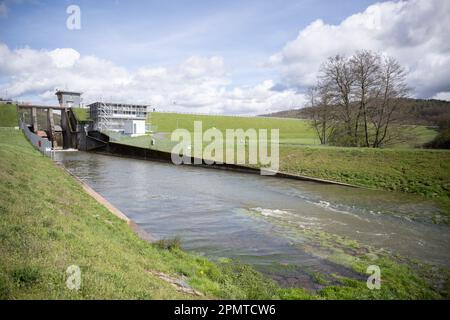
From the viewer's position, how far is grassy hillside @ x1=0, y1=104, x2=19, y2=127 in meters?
76.8

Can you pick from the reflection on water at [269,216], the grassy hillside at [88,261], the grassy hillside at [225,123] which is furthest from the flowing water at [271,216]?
the grassy hillside at [225,123]

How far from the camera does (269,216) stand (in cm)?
1731

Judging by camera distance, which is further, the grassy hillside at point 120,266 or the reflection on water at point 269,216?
the reflection on water at point 269,216

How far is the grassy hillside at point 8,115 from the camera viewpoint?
7680 centimetres

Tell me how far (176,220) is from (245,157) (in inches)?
957

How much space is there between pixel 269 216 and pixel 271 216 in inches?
4.3

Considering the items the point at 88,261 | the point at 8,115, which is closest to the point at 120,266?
the point at 88,261

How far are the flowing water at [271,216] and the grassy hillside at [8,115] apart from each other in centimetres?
6255

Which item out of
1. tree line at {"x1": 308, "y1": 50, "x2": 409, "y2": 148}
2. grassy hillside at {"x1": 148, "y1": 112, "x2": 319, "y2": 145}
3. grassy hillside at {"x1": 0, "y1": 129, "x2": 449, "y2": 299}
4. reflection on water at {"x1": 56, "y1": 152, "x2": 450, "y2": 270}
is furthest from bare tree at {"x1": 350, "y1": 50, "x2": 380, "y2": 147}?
grassy hillside at {"x1": 148, "y1": 112, "x2": 319, "y2": 145}

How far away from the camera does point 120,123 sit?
9400 centimetres

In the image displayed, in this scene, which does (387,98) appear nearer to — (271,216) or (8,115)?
(271,216)

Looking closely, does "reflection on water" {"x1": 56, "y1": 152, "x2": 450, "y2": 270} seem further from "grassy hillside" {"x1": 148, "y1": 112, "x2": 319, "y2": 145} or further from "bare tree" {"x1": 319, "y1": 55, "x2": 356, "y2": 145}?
"grassy hillside" {"x1": 148, "y1": 112, "x2": 319, "y2": 145}

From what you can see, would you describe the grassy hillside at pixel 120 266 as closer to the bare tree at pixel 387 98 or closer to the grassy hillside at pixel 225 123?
the bare tree at pixel 387 98

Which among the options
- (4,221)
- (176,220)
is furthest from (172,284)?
(176,220)
